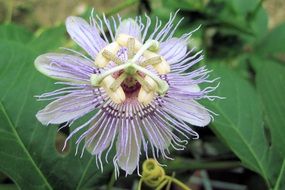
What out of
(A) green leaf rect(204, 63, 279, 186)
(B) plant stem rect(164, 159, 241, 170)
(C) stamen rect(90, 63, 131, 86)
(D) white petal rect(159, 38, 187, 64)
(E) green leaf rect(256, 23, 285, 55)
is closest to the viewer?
(C) stamen rect(90, 63, 131, 86)

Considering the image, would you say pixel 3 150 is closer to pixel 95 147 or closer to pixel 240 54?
pixel 95 147

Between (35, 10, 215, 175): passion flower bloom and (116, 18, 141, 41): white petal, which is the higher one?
(116, 18, 141, 41): white petal

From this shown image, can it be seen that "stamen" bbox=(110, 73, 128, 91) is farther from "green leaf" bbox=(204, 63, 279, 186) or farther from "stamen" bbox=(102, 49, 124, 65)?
"green leaf" bbox=(204, 63, 279, 186)

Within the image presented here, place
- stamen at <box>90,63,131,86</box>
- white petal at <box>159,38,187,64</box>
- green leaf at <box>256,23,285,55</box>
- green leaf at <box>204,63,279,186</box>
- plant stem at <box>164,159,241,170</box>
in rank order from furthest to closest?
green leaf at <box>256,23,285,55</box>
plant stem at <box>164,159,241,170</box>
green leaf at <box>204,63,279,186</box>
white petal at <box>159,38,187,64</box>
stamen at <box>90,63,131,86</box>

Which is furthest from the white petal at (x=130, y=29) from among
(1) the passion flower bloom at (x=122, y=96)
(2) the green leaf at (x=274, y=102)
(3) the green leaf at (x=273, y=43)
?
(3) the green leaf at (x=273, y=43)

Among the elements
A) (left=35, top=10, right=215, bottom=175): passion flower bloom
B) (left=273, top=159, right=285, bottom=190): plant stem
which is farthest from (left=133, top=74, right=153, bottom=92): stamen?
(left=273, top=159, right=285, bottom=190): plant stem

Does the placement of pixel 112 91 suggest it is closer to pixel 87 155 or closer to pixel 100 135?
pixel 100 135

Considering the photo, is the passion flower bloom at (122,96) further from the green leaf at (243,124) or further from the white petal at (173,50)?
the green leaf at (243,124)
